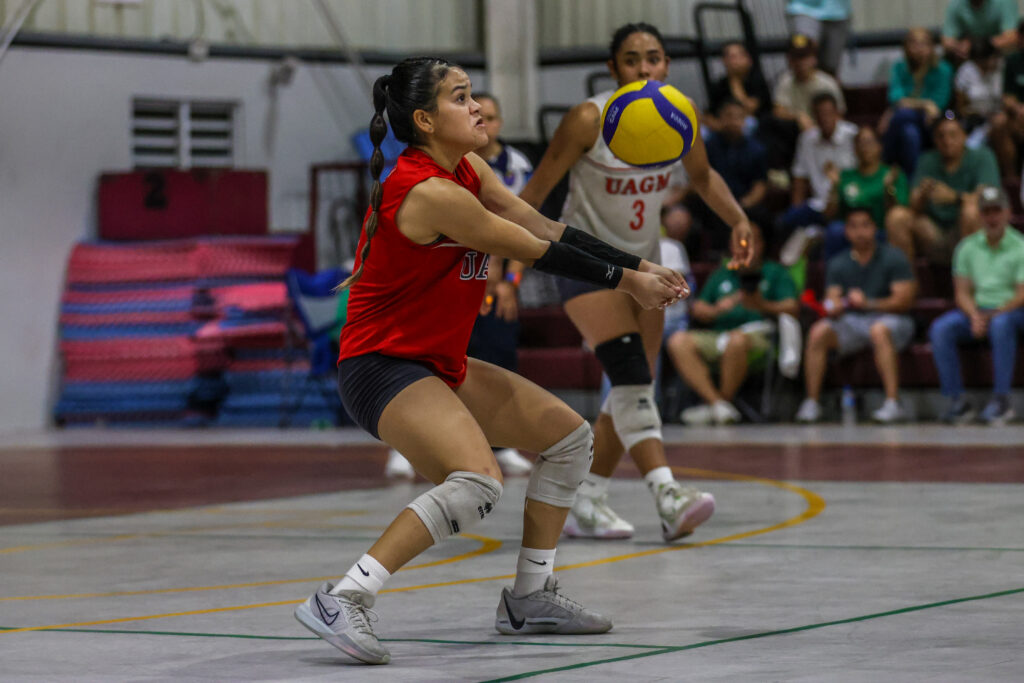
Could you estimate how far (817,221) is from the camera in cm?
1369

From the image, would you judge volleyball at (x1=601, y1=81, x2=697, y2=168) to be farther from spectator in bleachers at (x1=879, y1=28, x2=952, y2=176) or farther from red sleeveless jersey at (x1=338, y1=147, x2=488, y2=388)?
spectator in bleachers at (x1=879, y1=28, x2=952, y2=176)

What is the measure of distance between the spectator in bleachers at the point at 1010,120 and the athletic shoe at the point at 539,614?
10.6m

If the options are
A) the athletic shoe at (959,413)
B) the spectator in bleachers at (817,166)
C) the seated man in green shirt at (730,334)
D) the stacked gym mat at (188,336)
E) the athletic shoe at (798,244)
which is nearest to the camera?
→ the athletic shoe at (959,413)

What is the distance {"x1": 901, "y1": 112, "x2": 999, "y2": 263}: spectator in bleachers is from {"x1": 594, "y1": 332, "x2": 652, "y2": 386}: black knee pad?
7.61 metres

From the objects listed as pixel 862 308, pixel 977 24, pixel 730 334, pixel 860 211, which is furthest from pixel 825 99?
pixel 730 334

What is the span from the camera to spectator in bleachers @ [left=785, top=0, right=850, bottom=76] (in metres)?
15.8

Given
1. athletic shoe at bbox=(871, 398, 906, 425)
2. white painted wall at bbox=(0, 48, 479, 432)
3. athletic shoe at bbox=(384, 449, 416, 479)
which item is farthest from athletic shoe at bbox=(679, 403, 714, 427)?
white painted wall at bbox=(0, 48, 479, 432)

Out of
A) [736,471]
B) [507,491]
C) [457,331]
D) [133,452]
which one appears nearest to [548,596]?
[457,331]

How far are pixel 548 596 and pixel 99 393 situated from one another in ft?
37.8

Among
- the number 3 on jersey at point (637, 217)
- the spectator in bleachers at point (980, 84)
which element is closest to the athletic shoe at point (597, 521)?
the number 3 on jersey at point (637, 217)

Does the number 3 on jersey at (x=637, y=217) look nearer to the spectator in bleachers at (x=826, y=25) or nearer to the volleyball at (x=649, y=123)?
the volleyball at (x=649, y=123)

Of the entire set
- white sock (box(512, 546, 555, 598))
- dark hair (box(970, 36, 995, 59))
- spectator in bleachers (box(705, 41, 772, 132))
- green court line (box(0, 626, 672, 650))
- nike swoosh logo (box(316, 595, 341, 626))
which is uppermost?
dark hair (box(970, 36, 995, 59))

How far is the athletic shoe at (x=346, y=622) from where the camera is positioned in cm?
358

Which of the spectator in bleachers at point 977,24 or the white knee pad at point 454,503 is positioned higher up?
the spectator in bleachers at point 977,24
